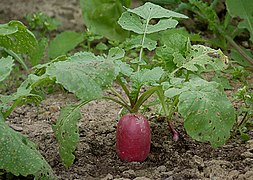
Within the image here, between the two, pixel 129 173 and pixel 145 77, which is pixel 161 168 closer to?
pixel 129 173

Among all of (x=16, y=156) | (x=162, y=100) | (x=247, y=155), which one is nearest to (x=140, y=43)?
(x=162, y=100)

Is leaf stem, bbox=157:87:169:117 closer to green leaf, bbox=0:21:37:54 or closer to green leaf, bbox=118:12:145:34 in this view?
green leaf, bbox=118:12:145:34

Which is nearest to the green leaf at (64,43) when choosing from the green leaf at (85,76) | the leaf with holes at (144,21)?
the leaf with holes at (144,21)

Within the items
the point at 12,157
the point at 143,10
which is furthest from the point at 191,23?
the point at 12,157

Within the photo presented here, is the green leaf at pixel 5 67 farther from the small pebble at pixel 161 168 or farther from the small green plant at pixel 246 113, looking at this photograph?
the small green plant at pixel 246 113

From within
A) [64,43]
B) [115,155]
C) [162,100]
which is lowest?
[64,43]

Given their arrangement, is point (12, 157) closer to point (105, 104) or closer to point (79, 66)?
point (79, 66)
